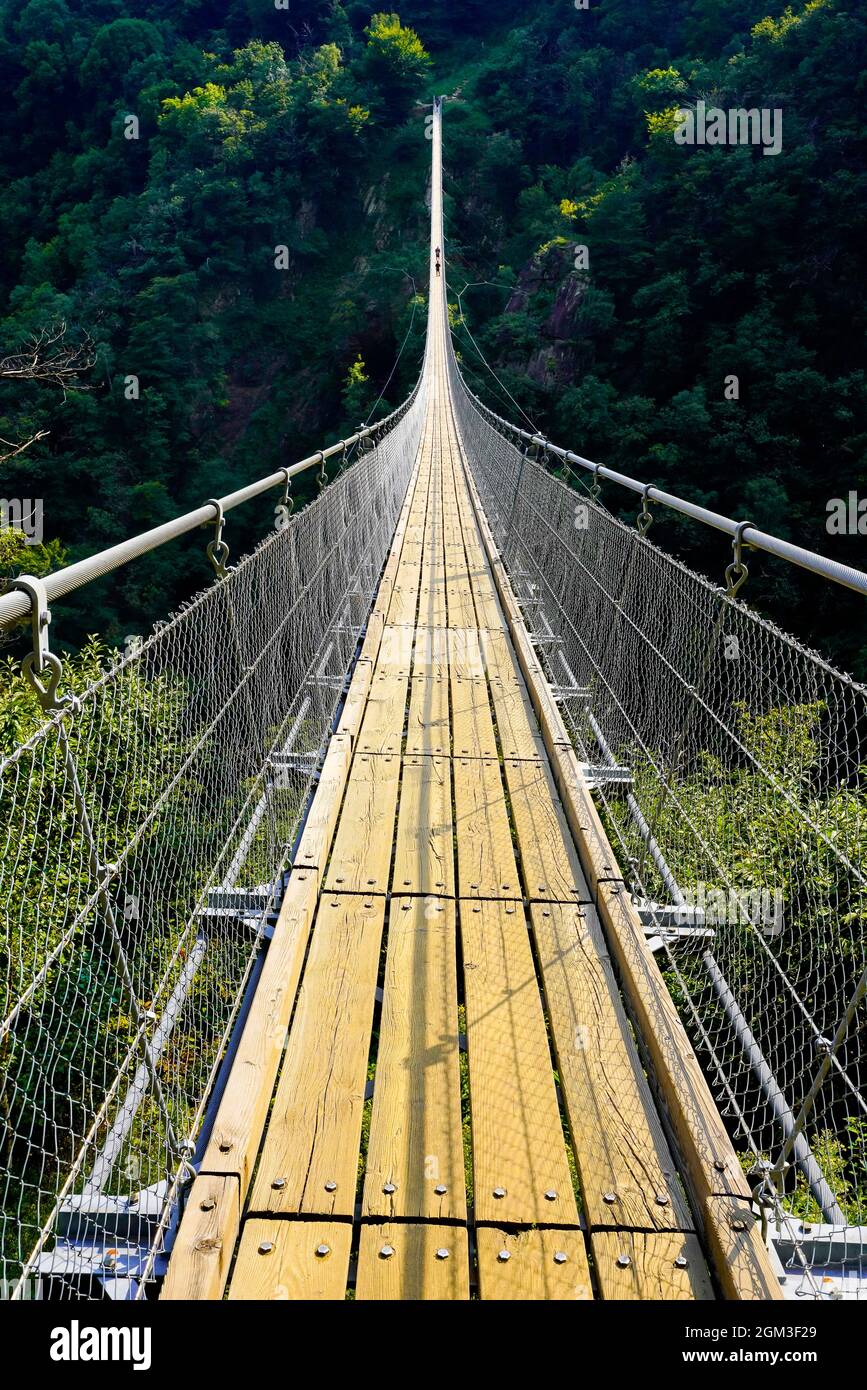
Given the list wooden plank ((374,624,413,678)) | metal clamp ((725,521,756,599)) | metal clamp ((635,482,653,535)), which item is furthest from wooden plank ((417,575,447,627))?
metal clamp ((725,521,756,599))

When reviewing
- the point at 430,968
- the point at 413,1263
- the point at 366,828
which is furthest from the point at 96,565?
the point at 366,828

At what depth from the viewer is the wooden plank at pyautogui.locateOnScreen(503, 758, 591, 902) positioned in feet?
6.58

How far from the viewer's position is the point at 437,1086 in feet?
4.81

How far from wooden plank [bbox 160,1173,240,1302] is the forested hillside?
35.8ft

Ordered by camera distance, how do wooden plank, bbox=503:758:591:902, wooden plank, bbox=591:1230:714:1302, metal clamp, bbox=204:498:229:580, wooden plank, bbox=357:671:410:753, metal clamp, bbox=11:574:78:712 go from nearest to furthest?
metal clamp, bbox=11:574:78:712 → wooden plank, bbox=591:1230:714:1302 → metal clamp, bbox=204:498:229:580 → wooden plank, bbox=503:758:591:902 → wooden plank, bbox=357:671:410:753

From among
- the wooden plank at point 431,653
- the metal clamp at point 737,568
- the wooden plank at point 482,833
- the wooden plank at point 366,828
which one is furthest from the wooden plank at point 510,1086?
the wooden plank at point 431,653

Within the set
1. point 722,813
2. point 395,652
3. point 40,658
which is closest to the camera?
point 40,658

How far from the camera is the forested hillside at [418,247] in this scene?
619 inches

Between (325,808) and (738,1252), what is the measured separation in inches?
51.6

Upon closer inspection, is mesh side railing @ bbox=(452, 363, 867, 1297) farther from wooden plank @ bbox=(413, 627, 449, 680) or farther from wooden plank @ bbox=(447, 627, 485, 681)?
wooden plank @ bbox=(413, 627, 449, 680)

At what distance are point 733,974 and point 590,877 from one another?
0.34 meters

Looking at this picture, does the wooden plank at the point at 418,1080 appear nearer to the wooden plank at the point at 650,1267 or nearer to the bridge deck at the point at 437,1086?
the bridge deck at the point at 437,1086

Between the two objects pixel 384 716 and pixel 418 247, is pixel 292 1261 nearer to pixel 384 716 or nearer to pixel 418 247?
pixel 384 716

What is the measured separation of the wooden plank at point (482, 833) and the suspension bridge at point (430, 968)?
0.04 feet
